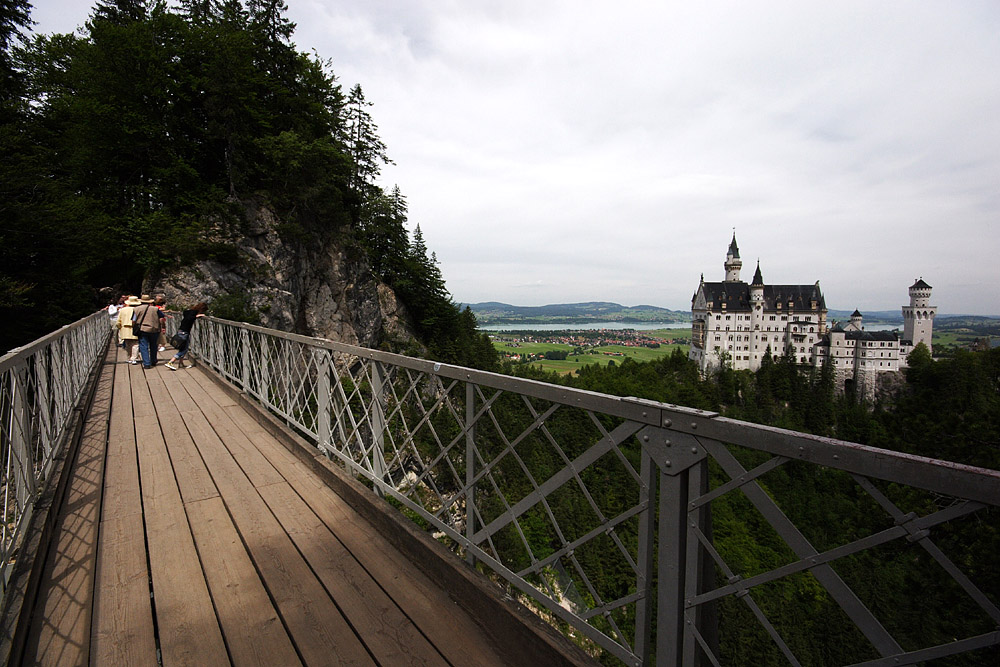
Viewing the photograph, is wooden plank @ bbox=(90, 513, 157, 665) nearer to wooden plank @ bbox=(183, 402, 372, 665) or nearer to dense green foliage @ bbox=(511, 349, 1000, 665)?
wooden plank @ bbox=(183, 402, 372, 665)

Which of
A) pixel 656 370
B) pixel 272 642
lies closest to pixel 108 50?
pixel 272 642

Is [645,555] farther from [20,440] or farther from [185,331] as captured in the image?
[185,331]

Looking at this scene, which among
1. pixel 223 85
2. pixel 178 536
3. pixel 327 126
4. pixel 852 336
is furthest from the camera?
pixel 852 336

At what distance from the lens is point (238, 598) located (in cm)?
250

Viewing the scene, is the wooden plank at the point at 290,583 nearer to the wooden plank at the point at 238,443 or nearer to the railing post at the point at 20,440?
the wooden plank at the point at 238,443

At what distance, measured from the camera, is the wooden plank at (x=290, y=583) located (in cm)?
216

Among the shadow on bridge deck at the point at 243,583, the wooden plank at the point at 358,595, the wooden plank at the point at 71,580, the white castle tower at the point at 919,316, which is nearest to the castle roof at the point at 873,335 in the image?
the white castle tower at the point at 919,316

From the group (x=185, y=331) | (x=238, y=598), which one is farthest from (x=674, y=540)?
(x=185, y=331)

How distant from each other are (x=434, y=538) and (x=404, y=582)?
12.2 inches

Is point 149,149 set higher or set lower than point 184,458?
higher

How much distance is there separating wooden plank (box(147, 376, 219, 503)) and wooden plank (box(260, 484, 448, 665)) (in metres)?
0.81

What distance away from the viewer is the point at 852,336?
2675 inches

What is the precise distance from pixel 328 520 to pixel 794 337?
83.4m

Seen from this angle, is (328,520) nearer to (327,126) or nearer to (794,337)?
(327,126)
